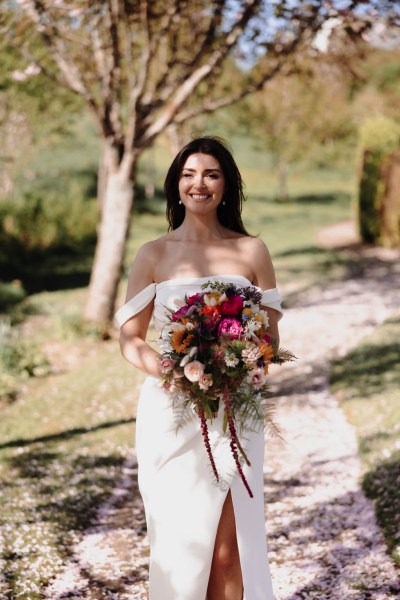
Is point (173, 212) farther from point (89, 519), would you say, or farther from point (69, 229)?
point (69, 229)

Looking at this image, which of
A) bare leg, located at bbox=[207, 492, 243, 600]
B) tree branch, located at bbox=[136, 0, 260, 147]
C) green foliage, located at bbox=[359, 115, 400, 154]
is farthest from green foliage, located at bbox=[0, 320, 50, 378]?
green foliage, located at bbox=[359, 115, 400, 154]

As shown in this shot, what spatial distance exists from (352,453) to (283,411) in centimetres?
145

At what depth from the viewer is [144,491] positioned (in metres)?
3.53

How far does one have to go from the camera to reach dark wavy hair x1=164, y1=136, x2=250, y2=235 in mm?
3530

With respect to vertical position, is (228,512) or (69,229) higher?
(69,229)

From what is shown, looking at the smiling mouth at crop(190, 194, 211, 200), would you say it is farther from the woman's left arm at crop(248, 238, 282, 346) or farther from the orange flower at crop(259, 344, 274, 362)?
the orange flower at crop(259, 344, 274, 362)

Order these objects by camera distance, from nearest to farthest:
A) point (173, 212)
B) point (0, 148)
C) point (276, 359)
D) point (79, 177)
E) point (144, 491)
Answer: point (276, 359), point (144, 491), point (173, 212), point (0, 148), point (79, 177)

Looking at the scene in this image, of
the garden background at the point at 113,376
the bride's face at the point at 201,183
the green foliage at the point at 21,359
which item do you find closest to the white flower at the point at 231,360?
the bride's face at the point at 201,183

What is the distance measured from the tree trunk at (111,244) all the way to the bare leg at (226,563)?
8.07 metres

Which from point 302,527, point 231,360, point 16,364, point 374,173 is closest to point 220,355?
point 231,360

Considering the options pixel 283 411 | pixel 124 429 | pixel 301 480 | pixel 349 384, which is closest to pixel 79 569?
pixel 301 480

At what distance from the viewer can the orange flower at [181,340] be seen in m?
3.03

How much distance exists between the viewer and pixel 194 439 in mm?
3373

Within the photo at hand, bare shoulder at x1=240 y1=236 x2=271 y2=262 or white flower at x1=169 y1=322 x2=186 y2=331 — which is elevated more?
bare shoulder at x1=240 y1=236 x2=271 y2=262
